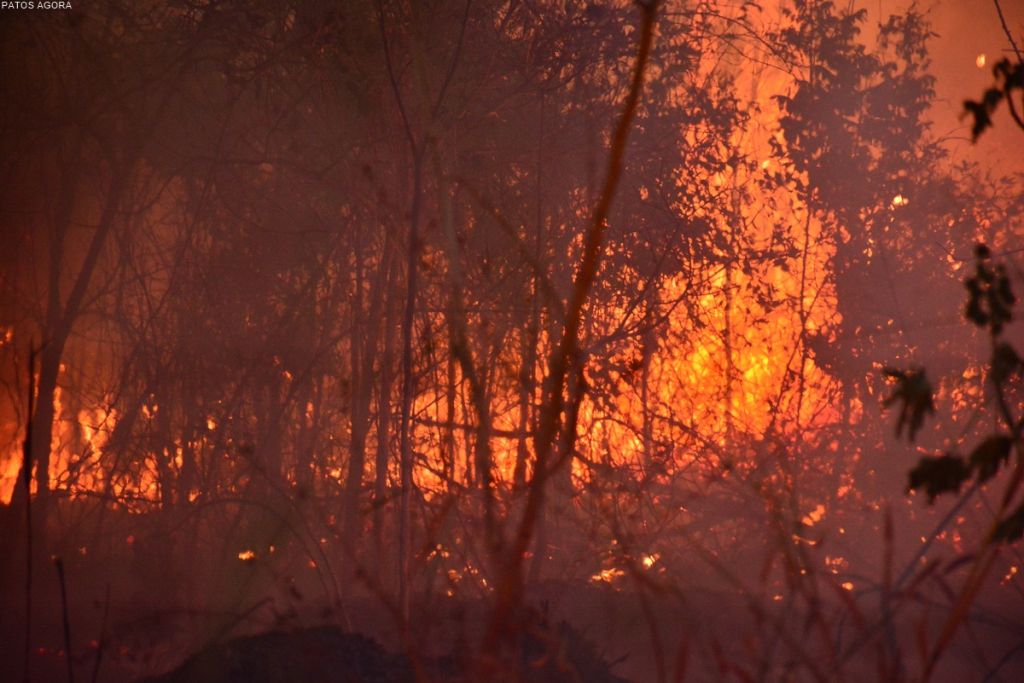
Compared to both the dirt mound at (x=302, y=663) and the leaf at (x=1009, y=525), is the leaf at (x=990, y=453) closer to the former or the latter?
the leaf at (x=1009, y=525)

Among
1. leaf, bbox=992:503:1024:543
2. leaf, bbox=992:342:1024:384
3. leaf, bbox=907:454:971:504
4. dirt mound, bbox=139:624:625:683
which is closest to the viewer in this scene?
leaf, bbox=992:503:1024:543

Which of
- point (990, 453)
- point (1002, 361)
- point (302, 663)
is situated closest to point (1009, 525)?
point (990, 453)

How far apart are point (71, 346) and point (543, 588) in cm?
490

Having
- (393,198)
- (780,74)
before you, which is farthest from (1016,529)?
(780,74)

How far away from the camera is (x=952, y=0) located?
421 inches

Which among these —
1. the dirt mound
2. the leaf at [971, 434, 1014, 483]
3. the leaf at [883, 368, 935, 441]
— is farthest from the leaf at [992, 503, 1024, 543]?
the dirt mound

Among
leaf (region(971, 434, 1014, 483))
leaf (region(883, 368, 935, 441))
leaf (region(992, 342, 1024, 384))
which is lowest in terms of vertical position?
leaf (region(971, 434, 1014, 483))

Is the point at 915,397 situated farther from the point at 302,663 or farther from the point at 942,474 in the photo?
the point at 302,663

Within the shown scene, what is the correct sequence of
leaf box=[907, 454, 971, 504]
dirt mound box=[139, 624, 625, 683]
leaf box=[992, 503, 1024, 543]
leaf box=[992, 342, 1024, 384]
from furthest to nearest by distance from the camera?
dirt mound box=[139, 624, 625, 683] < leaf box=[992, 342, 1024, 384] < leaf box=[907, 454, 971, 504] < leaf box=[992, 503, 1024, 543]

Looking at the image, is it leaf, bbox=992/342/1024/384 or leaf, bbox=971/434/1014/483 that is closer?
leaf, bbox=971/434/1014/483

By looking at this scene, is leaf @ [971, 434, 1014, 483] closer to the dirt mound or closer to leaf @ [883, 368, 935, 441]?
leaf @ [883, 368, 935, 441]

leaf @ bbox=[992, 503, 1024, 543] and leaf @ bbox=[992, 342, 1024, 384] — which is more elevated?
leaf @ bbox=[992, 342, 1024, 384]

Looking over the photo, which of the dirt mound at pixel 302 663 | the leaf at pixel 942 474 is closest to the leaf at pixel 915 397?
the leaf at pixel 942 474

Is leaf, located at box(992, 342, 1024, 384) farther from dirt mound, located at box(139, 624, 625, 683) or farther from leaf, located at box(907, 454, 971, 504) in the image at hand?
dirt mound, located at box(139, 624, 625, 683)
